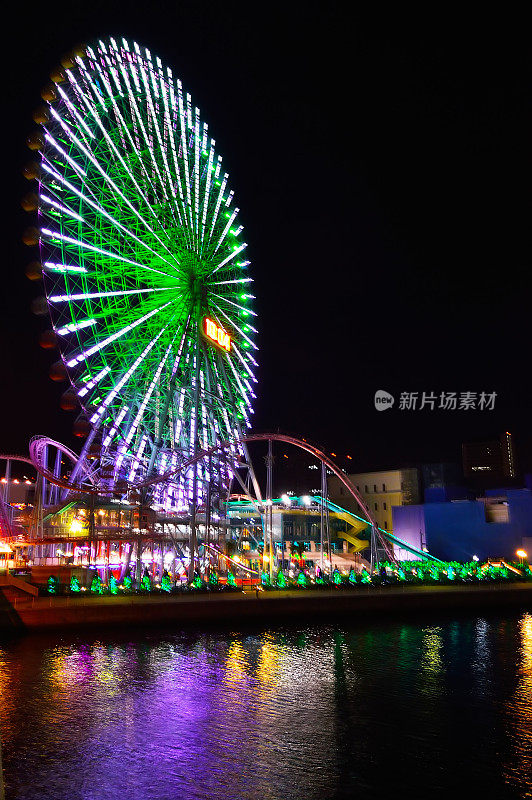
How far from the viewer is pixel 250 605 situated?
34969 millimetres

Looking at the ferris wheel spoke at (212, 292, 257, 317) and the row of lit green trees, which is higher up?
the ferris wheel spoke at (212, 292, 257, 317)

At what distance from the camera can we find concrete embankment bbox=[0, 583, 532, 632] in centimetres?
3022

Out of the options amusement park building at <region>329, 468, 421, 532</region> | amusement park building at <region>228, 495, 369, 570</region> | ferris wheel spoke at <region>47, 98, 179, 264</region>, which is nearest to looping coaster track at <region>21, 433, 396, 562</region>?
ferris wheel spoke at <region>47, 98, 179, 264</region>

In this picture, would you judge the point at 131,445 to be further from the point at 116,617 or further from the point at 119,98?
the point at 119,98

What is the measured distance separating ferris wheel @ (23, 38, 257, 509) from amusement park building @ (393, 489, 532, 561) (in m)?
31.5

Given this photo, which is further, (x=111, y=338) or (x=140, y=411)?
(x=140, y=411)

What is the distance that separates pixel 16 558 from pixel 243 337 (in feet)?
78.9

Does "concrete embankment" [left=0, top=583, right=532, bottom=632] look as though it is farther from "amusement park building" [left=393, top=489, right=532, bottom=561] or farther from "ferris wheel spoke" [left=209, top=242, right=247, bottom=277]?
"ferris wheel spoke" [left=209, top=242, right=247, bottom=277]

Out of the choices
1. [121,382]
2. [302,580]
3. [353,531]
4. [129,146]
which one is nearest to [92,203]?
[129,146]

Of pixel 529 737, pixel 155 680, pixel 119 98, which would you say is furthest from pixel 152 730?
pixel 119 98

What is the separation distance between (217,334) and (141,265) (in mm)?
8535

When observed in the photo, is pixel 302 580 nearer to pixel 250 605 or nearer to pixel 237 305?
pixel 250 605

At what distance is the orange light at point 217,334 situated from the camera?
44219 mm

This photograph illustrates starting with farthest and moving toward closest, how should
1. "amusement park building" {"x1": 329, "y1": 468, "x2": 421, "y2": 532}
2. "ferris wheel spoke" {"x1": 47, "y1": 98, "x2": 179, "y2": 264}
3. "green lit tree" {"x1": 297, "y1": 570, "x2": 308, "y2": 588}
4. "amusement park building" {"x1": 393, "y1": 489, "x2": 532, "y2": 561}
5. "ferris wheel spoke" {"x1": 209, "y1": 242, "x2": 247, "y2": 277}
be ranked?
"amusement park building" {"x1": 329, "y1": 468, "x2": 421, "y2": 532}
"amusement park building" {"x1": 393, "y1": 489, "x2": 532, "y2": 561}
"ferris wheel spoke" {"x1": 209, "y1": 242, "x2": 247, "y2": 277}
"green lit tree" {"x1": 297, "y1": 570, "x2": 308, "y2": 588}
"ferris wheel spoke" {"x1": 47, "y1": 98, "x2": 179, "y2": 264}
